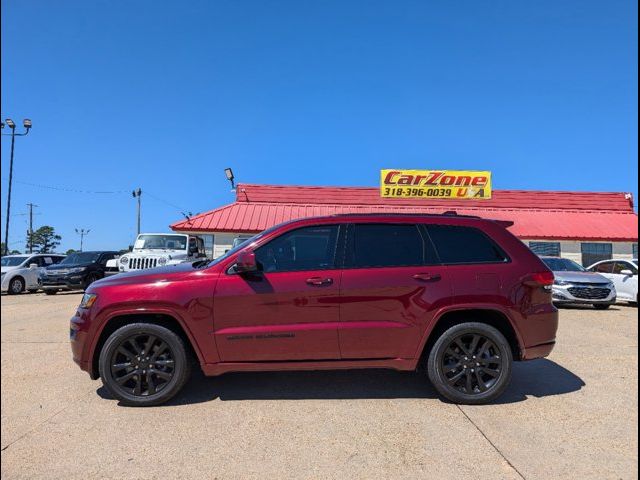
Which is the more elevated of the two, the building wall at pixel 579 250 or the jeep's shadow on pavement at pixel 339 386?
the building wall at pixel 579 250

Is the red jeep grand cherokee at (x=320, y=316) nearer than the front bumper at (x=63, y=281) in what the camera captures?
Yes

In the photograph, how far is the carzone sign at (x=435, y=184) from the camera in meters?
24.0

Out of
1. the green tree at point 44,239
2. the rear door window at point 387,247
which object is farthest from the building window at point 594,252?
the green tree at point 44,239

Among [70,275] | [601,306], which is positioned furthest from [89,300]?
[70,275]

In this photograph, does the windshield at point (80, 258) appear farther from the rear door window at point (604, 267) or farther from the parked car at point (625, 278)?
the rear door window at point (604, 267)

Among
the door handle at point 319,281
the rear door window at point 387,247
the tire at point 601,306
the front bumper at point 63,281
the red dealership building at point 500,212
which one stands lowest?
the tire at point 601,306

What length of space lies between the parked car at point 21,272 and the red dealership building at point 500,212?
6.07 m

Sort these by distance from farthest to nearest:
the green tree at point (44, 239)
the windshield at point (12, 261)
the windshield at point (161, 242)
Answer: the green tree at point (44, 239) < the windshield at point (12, 261) < the windshield at point (161, 242)

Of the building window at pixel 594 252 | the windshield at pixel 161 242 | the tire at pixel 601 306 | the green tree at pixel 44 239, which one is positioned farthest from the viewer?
the green tree at pixel 44 239

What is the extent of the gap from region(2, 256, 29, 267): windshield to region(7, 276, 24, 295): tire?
0.82 meters

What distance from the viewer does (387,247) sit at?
14.2 feet

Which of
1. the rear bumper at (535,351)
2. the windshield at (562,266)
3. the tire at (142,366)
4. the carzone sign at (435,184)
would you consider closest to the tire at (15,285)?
the tire at (142,366)

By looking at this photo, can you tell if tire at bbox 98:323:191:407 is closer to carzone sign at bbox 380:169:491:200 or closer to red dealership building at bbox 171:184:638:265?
red dealership building at bbox 171:184:638:265

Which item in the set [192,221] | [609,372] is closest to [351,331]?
[609,372]
